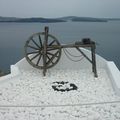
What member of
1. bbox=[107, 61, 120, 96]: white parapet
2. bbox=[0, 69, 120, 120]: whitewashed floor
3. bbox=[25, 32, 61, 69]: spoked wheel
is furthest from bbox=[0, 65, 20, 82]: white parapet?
bbox=[107, 61, 120, 96]: white parapet

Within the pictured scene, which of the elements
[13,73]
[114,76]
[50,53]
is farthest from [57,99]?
[50,53]

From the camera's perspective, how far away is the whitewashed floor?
6145 mm

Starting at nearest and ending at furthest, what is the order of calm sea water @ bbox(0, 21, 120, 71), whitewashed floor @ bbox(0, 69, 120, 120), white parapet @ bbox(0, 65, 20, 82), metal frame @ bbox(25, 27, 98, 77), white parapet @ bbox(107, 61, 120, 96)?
whitewashed floor @ bbox(0, 69, 120, 120)
white parapet @ bbox(107, 61, 120, 96)
white parapet @ bbox(0, 65, 20, 82)
metal frame @ bbox(25, 27, 98, 77)
calm sea water @ bbox(0, 21, 120, 71)

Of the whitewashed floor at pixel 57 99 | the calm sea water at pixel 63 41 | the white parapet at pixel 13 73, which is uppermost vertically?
the white parapet at pixel 13 73

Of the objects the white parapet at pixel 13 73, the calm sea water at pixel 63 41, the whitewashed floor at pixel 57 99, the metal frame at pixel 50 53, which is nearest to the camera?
the whitewashed floor at pixel 57 99

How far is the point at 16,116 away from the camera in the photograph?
606 centimetres

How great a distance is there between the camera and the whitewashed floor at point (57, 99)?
614cm

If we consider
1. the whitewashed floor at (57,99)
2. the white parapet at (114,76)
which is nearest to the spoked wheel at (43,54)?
the whitewashed floor at (57,99)

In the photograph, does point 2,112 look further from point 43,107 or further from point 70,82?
point 70,82

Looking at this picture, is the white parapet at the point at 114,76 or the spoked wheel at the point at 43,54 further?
the spoked wheel at the point at 43,54

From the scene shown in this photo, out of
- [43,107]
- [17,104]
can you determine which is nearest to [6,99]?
[17,104]

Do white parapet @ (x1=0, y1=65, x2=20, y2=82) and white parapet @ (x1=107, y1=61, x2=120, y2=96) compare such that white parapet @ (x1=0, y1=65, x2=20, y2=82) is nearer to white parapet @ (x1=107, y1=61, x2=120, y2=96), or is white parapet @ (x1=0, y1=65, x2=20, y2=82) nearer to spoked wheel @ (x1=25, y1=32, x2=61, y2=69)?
spoked wheel @ (x1=25, y1=32, x2=61, y2=69)

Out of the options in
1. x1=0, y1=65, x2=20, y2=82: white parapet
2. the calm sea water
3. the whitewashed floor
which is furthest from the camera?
the calm sea water

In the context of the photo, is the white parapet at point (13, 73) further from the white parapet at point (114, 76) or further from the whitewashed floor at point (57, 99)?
the white parapet at point (114, 76)
